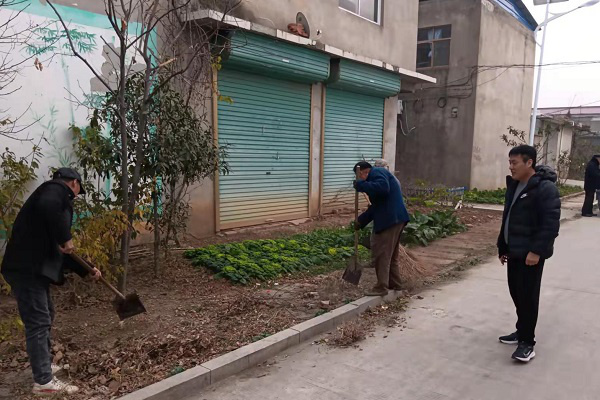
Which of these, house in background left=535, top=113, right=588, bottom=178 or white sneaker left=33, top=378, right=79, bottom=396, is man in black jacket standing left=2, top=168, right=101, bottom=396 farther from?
house in background left=535, top=113, right=588, bottom=178

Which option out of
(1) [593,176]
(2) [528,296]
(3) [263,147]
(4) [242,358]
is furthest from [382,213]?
(1) [593,176]

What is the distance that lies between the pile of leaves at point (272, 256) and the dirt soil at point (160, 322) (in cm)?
17

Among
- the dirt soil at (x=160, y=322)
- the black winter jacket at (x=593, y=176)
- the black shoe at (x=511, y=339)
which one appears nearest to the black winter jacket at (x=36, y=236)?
the dirt soil at (x=160, y=322)

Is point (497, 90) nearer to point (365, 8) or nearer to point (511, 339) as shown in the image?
point (365, 8)

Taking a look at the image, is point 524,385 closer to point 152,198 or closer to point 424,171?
point 152,198

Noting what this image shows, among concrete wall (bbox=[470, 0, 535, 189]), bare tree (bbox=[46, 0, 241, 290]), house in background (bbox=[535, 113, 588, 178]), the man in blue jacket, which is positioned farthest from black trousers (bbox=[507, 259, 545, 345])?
house in background (bbox=[535, 113, 588, 178])

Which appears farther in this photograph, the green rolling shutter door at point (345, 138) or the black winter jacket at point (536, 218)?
the green rolling shutter door at point (345, 138)

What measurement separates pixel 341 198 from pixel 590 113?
1543 inches

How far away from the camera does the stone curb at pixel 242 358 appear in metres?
3.36

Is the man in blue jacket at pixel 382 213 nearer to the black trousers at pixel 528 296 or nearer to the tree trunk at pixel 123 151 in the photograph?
the black trousers at pixel 528 296

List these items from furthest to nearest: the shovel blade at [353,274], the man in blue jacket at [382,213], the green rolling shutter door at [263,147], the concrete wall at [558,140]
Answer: the concrete wall at [558,140] < the green rolling shutter door at [263,147] < the shovel blade at [353,274] < the man in blue jacket at [382,213]

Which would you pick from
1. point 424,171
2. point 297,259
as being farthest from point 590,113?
point 297,259

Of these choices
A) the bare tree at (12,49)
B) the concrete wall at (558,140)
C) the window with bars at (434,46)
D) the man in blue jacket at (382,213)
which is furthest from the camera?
the concrete wall at (558,140)

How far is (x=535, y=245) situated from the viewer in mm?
3939
